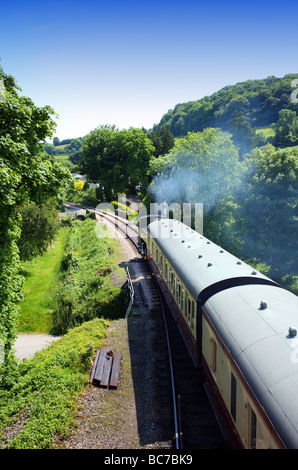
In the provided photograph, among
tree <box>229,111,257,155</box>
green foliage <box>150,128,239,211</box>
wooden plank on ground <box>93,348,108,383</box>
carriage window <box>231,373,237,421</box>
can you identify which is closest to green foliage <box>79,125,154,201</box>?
green foliage <box>150,128,239,211</box>

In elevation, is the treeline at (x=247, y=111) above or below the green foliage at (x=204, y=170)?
above

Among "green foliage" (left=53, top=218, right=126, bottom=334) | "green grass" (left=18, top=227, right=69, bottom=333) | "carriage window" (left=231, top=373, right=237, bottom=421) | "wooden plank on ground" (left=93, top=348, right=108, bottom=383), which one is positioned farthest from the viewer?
"green grass" (left=18, top=227, right=69, bottom=333)

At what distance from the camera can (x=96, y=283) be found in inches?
803

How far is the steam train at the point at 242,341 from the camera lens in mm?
4668

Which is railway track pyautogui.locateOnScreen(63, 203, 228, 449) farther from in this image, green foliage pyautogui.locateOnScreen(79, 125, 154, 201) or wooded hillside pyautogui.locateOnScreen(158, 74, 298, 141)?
wooded hillside pyautogui.locateOnScreen(158, 74, 298, 141)

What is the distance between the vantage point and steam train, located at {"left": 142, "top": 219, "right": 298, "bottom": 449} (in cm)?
467

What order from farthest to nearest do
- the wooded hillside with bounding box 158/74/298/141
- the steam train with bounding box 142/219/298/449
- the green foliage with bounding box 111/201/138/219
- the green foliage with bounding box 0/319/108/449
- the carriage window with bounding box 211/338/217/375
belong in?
the wooded hillside with bounding box 158/74/298/141 → the green foliage with bounding box 111/201/138/219 → the green foliage with bounding box 0/319/108/449 → the carriage window with bounding box 211/338/217/375 → the steam train with bounding box 142/219/298/449

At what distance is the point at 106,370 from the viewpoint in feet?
36.2

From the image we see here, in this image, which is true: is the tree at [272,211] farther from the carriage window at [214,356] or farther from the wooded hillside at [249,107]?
the wooded hillside at [249,107]

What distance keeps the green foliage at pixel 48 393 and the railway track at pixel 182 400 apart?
2.81 m

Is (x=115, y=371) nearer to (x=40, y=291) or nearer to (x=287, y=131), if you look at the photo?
(x=40, y=291)

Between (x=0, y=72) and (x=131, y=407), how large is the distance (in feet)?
40.3

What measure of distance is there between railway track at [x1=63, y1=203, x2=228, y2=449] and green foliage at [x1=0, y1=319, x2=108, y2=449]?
281cm

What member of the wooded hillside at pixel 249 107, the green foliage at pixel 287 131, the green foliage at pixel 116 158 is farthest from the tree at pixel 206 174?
the wooded hillside at pixel 249 107
